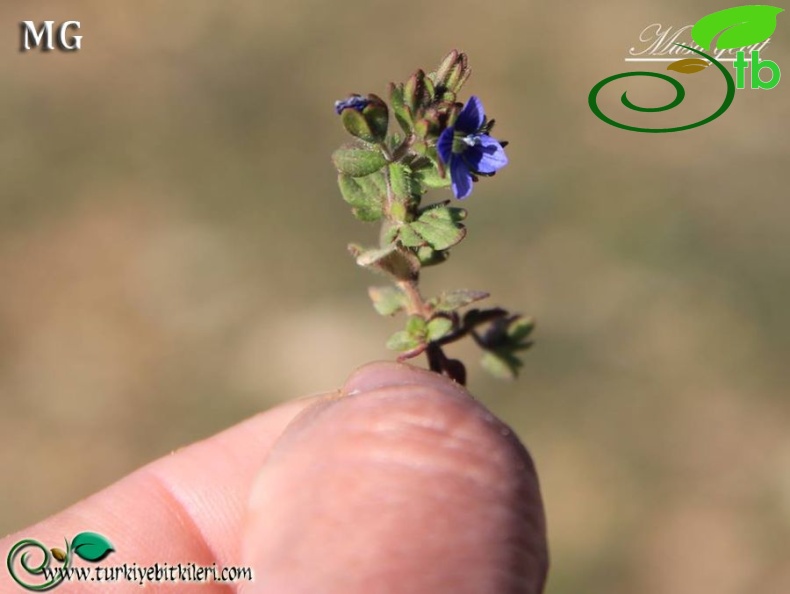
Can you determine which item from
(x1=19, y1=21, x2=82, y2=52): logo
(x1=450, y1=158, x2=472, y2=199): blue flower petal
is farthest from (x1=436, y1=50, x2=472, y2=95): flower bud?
(x1=19, y1=21, x2=82, y2=52): logo

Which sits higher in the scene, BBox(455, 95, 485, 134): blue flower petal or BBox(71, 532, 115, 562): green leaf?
BBox(455, 95, 485, 134): blue flower petal

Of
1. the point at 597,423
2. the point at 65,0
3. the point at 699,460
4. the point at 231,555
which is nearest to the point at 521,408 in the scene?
the point at 597,423

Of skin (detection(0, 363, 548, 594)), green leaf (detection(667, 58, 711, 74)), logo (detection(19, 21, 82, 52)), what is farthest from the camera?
logo (detection(19, 21, 82, 52))

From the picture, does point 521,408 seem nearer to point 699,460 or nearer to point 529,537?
point 699,460

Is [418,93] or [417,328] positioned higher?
[418,93]

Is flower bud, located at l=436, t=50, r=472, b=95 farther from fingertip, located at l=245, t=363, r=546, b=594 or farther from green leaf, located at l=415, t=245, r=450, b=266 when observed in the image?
fingertip, located at l=245, t=363, r=546, b=594

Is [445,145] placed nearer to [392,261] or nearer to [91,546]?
[392,261]

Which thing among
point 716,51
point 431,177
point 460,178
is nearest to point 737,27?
point 716,51
